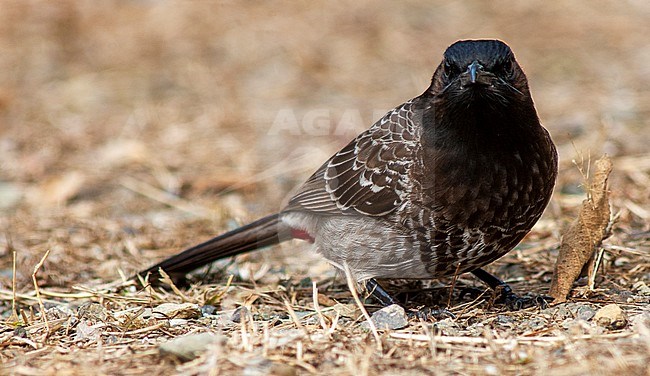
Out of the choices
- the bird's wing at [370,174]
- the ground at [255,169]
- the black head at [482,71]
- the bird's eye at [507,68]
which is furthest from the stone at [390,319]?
the bird's eye at [507,68]

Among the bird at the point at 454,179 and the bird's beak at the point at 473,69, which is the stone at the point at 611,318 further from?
the bird's beak at the point at 473,69

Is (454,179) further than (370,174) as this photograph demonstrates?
No

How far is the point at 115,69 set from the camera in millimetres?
9578

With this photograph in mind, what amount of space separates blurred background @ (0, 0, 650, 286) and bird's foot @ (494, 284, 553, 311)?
1187 mm

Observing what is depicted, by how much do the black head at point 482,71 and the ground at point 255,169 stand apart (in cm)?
59

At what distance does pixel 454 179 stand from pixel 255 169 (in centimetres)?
348

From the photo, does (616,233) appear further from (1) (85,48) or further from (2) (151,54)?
(1) (85,48)

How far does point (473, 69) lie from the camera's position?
12.2 ft

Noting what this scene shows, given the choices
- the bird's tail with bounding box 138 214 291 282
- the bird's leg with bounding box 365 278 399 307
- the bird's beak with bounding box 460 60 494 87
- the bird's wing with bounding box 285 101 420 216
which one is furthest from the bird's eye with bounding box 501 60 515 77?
the bird's tail with bounding box 138 214 291 282

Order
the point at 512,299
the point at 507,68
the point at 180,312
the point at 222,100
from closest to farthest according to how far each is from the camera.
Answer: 1. the point at 507,68
2. the point at 180,312
3. the point at 512,299
4. the point at 222,100

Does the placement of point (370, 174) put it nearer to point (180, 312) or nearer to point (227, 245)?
point (227, 245)

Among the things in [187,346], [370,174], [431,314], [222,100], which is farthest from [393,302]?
[222,100]

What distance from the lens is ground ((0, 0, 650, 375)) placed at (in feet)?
11.1

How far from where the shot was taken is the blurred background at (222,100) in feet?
20.3
